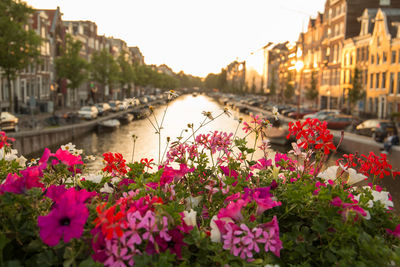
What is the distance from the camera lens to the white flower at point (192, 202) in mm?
3403

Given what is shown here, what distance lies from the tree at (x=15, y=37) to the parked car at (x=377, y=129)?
26067mm

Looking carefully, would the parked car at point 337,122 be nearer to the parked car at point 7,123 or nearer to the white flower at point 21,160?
the parked car at point 7,123

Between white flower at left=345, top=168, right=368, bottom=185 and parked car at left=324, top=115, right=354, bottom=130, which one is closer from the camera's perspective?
white flower at left=345, top=168, right=368, bottom=185

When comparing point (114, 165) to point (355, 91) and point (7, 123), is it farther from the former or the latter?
point (355, 91)

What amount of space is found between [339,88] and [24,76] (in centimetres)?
4185

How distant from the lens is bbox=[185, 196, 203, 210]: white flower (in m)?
3.40

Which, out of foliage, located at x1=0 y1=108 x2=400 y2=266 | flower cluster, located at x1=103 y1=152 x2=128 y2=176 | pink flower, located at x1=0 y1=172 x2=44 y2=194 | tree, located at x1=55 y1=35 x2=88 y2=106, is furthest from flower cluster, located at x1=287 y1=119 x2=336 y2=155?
tree, located at x1=55 y1=35 x2=88 y2=106

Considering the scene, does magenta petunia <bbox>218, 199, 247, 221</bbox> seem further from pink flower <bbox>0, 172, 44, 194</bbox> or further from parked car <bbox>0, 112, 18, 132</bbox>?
parked car <bbox>0, 112, 18, 132</bbox>

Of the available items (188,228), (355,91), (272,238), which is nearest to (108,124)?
(355,91)

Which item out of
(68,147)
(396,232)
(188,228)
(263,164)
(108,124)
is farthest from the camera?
(108,124)

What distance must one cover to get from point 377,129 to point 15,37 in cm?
2764

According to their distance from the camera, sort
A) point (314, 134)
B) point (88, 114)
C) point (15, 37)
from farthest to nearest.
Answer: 1. point (88, 114)
2. point (15, 37)
3. point (314, 134)

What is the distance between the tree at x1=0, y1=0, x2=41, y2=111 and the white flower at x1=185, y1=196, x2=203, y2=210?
109 feet

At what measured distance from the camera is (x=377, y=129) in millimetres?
29859
